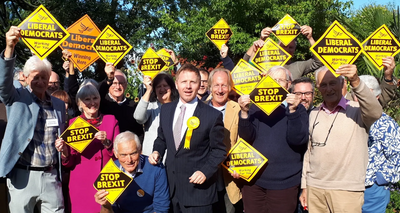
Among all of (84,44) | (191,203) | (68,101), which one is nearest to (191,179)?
(191,203)

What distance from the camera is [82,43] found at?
6.18 meters

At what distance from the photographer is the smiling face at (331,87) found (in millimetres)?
4285

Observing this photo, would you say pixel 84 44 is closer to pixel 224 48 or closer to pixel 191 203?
pixel 224 48

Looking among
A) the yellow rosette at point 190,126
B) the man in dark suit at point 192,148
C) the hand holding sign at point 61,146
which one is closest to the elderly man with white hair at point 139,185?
the man in dark suit at point 192,148

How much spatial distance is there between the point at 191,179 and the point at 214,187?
367 millimetres

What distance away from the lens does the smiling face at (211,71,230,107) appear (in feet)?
16.9

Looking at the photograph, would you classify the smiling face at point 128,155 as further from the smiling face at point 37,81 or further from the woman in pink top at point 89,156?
the smiling face at point 37,81

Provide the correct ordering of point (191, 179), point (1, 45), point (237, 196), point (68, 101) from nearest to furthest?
1. point (191, 179)
2. point (237, 196)
3. point (68, 101)
4. point (1, 45)

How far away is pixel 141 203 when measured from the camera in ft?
14.5

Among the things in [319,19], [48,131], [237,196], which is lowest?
[237,196]

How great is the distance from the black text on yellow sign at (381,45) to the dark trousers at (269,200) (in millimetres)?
1725

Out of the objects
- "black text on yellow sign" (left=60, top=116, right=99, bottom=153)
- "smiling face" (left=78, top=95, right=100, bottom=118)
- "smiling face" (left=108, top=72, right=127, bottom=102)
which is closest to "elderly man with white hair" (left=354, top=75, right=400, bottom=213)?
"black text on yellow sign" (left=60, top=116, right=99, bottom=153)

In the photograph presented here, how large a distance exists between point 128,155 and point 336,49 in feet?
8.01

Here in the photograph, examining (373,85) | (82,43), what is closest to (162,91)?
(82,43)
